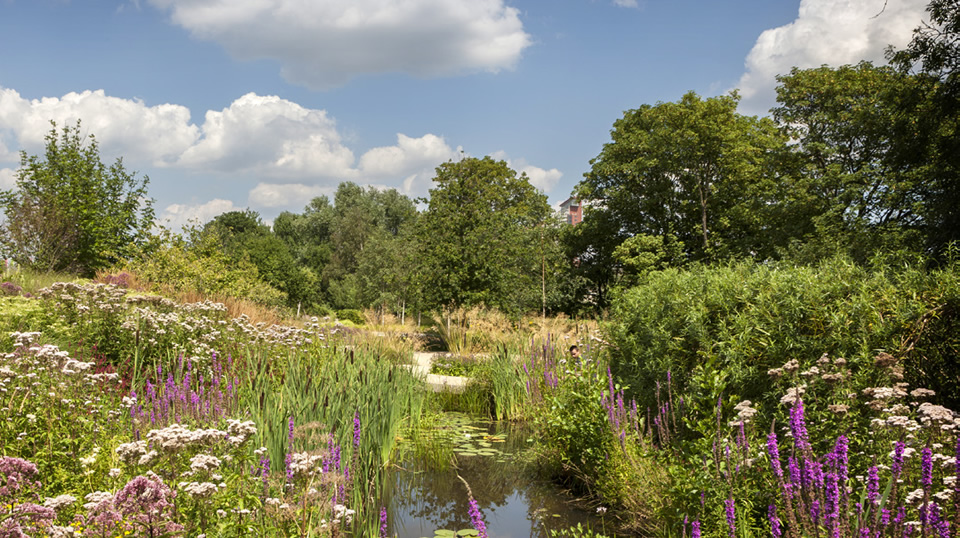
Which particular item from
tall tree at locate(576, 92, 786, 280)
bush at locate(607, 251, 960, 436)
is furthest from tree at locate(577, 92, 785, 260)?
bush at locate(607, 251, 960, 436)

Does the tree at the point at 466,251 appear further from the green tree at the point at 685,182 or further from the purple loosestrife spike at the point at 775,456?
the purple loosestrife spike at the point at 775,456

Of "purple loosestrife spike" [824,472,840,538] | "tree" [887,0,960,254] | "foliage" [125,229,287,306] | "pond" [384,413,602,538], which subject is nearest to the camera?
"purple loosestrife spike" [824,472,840,538]

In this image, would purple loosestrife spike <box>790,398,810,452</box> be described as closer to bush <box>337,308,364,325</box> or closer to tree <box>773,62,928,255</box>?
tree <box>773,62,928,255</box>

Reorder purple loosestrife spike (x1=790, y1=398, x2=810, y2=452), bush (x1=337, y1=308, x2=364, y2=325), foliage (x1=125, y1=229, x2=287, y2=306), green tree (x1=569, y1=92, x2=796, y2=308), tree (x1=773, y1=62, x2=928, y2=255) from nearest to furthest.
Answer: purple loosestrife spike (x1=790, y1=398, x2=810, y2=452)
tree (x1=773, y1=62, x2=928, y2=255)
foliage (x1=125, y1=229, x2=287, y2=306)
green tree (x1=569, y1=92, x2=796, y2=308)
bush (x1=337, y1=308, x2=364, y2=325)

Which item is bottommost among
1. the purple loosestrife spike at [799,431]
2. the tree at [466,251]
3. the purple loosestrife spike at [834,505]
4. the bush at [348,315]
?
the bush at [348,315]

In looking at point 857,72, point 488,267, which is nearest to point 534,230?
point 488,267

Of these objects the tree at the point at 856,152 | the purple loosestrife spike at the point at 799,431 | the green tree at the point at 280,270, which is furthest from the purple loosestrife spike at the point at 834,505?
the green tree at the point at 280,270

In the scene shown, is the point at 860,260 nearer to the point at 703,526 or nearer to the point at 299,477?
the point at 703,526

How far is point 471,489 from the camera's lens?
572 centimetres

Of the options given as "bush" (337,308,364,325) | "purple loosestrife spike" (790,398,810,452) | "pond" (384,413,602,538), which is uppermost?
"purple loosestrife spike" (790,398,810,452)

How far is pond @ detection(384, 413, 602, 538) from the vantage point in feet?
15.6

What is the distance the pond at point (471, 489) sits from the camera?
4.77 m

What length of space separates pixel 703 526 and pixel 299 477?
2.18 m

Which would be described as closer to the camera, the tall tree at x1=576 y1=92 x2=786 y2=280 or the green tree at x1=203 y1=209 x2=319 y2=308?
the tall tree at x1=576 y1=92 x2=786 y2=280
